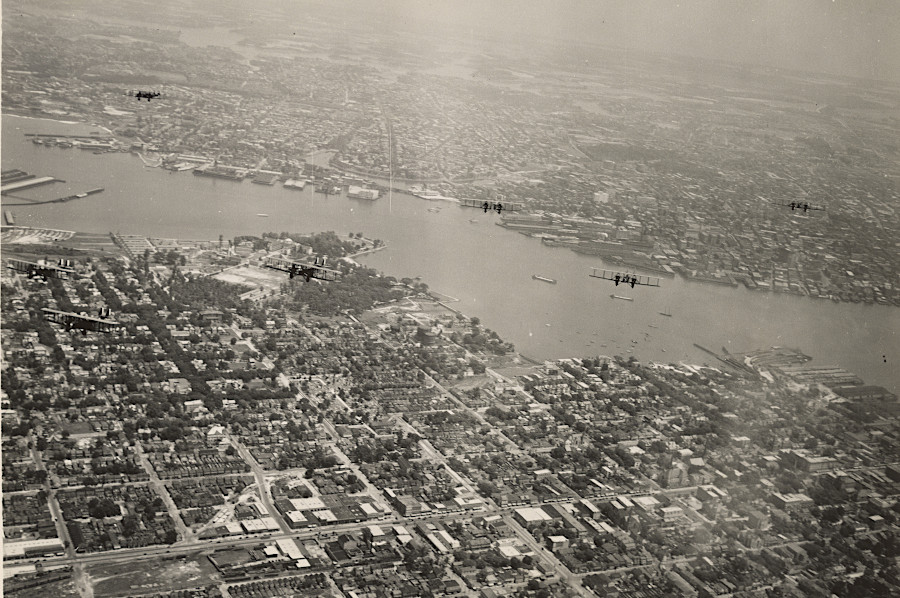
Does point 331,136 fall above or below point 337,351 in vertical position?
above

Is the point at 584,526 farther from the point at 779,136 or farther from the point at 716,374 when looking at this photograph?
the point at 779,136

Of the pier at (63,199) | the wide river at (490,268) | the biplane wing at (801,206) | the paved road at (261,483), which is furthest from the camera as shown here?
the pier at (63,199)

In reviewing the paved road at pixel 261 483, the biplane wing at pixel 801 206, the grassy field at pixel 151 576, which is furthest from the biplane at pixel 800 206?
the grassy field at pixel 151 576

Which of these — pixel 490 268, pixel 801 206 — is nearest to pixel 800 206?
pixel 801 206

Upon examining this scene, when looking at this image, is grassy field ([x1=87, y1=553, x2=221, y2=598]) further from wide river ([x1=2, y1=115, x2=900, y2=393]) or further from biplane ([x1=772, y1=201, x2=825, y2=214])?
biplane ([x1=772, y1=201, x2=825, y2=214])

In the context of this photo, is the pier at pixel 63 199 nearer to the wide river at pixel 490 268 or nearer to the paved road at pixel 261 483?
the wide river at pixel 490 268

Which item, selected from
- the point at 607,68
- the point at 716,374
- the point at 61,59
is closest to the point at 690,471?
the point at 716,374

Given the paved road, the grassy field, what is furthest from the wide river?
the grassy field

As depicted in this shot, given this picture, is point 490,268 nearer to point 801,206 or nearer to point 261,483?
point 801,206

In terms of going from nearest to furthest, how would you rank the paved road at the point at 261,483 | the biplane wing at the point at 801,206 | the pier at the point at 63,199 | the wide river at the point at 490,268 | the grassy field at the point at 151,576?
1. the grassy field at the point at 151,576
2. the paved road at the point at 261,483
3. the wide river at the point at 490,268
4. the biplane wing at the point at 801,206
5. the pier at the point at 63,199
